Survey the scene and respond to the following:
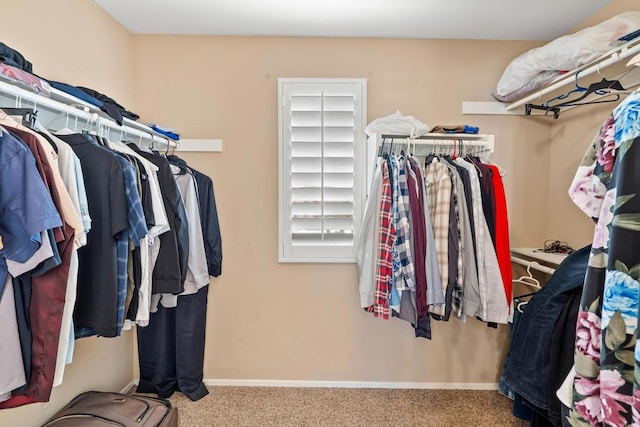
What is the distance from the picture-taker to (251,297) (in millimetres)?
2258

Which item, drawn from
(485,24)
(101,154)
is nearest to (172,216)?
(101,154)

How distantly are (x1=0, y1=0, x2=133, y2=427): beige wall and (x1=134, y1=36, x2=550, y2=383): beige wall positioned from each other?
19 cm

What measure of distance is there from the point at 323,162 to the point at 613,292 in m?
1.64

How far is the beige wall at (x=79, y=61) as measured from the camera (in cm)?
144

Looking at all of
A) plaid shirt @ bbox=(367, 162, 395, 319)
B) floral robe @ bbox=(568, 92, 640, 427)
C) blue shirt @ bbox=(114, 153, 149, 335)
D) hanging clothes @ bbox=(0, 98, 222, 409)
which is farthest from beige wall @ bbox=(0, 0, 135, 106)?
floral robe @ bbox=(568, 92, 640, 427)

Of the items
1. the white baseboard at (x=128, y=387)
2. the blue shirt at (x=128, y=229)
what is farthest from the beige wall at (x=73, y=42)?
the white baseboard at (x=128, y=387)

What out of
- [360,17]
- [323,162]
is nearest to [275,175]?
[323,162]

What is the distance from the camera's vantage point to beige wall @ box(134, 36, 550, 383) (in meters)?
2.18

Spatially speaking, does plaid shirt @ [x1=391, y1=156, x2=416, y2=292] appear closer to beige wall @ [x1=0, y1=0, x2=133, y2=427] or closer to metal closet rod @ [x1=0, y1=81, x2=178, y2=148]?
metal closet rod @ [x1=0, y1=81, x2=178, y2=148]

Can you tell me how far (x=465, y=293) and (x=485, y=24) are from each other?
1638mm

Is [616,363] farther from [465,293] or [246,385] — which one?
[246,385]

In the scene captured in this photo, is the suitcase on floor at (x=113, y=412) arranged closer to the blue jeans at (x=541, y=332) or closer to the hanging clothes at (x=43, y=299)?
the hanging clothes at (x=43, y=299)

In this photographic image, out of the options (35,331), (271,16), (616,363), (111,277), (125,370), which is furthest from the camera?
(125,370)

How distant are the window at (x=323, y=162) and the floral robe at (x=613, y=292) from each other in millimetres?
1420
